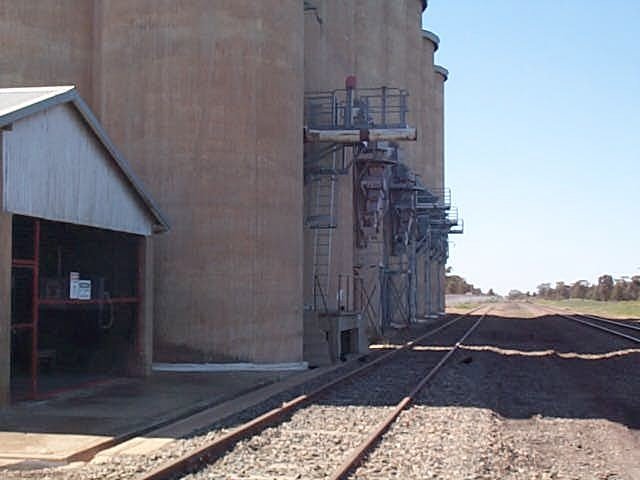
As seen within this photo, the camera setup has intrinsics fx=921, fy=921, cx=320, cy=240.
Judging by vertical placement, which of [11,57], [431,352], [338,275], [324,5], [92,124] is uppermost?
[324,5]

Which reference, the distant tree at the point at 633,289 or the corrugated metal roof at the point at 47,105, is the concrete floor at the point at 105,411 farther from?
the distant tree at the point at 633,289

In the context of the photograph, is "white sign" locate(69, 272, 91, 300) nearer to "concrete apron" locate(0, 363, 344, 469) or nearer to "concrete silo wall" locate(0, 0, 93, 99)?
"concrete apron" locate(0, 363, 344, 469)

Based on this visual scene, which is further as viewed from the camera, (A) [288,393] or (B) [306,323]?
(B) [306,323]

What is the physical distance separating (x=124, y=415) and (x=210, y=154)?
9481 millimetres

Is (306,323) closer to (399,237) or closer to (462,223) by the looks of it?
(399,237)

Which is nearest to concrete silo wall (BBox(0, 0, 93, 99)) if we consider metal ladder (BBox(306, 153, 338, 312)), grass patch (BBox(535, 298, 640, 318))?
metal ladder (BBox(306, 153, 338, 312))

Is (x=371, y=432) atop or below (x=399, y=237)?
below

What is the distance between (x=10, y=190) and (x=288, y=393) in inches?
262

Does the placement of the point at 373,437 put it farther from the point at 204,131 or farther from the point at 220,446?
the point at 204,131

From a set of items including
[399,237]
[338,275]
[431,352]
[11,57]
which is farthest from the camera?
[399,237]

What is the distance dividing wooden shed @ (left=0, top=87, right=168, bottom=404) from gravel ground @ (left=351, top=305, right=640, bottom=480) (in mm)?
6971

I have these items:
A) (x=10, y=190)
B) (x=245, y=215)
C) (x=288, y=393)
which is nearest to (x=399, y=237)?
(x=245, y=215)

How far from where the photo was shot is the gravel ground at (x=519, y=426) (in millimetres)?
10844

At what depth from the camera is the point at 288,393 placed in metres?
18.3
